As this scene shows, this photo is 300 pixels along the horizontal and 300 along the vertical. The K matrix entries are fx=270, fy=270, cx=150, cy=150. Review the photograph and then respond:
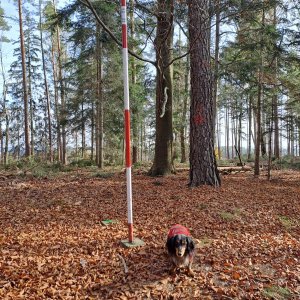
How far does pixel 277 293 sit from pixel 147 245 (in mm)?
1701

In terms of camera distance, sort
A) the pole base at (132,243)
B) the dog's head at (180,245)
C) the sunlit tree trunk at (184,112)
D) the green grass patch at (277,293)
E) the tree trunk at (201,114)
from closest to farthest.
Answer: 1. the green grass patch at (277,293)
2. the dog's head at (180,245)
3. the pole base at (132,243)
4. the tree trunk at (201,114)
5. the sunlit tree trunk at (184,112)

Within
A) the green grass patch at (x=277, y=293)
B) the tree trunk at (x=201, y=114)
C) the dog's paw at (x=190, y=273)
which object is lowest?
the green grass patch at (x=277, y=293)

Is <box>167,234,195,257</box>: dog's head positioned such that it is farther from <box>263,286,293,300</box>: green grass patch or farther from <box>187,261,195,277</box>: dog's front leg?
<box>263,286,293,300</box>: green grass patch

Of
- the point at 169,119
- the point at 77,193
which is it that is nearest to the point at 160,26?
the point at 169,119

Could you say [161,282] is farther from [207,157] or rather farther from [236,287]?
[207,157]

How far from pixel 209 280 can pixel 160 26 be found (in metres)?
6.98

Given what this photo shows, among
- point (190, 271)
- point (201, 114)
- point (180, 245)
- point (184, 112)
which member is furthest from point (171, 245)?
point (184, 112)

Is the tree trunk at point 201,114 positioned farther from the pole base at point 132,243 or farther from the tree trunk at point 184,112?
the tree trunk at point 184,112

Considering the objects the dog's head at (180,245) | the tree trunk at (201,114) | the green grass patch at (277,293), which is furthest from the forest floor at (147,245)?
the tree trunk at (201,114)

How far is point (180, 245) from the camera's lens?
9.78 feet

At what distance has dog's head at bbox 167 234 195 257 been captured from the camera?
9.78 feet

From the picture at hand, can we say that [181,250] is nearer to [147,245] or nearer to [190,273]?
[190,273]

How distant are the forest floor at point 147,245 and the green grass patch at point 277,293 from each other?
10mm

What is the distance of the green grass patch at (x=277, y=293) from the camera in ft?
9.03
